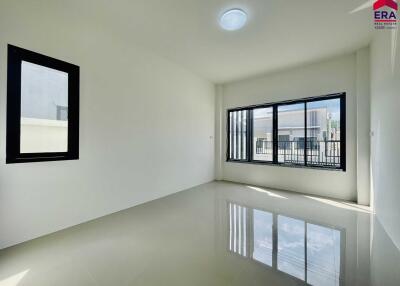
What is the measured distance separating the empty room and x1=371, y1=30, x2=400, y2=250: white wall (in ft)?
0.12

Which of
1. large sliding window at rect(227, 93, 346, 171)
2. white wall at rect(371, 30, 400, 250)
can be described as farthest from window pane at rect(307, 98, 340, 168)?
white wall at rect(371, 30, 400, 250)

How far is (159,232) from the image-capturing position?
252 cm

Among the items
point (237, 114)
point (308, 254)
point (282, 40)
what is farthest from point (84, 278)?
point (237, 114)

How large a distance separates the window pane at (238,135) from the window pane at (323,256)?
3.16 metres

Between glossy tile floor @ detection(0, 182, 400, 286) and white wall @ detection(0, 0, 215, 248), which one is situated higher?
white wall @ detection(0, 0, 215, 248)

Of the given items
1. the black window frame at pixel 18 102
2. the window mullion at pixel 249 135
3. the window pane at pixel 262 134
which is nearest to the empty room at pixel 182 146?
the black window frame at pixel 18 102

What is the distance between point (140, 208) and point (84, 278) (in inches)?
68.6

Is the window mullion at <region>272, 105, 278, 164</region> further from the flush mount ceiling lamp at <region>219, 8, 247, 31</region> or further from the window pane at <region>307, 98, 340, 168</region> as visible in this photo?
the flush mount ceiling lamp at <region>219, 8, 247, 31</region>

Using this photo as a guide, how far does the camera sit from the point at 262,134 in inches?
209

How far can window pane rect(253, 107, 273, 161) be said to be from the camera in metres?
5.13

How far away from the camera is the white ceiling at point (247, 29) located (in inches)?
97.8

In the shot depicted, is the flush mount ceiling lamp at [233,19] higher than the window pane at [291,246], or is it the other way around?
the flush mount ceiling lamp at [233,19]

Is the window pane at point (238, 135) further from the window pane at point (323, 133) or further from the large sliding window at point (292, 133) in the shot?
the window pane at point (323, 133)

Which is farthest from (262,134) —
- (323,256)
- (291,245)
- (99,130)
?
(99,130)
